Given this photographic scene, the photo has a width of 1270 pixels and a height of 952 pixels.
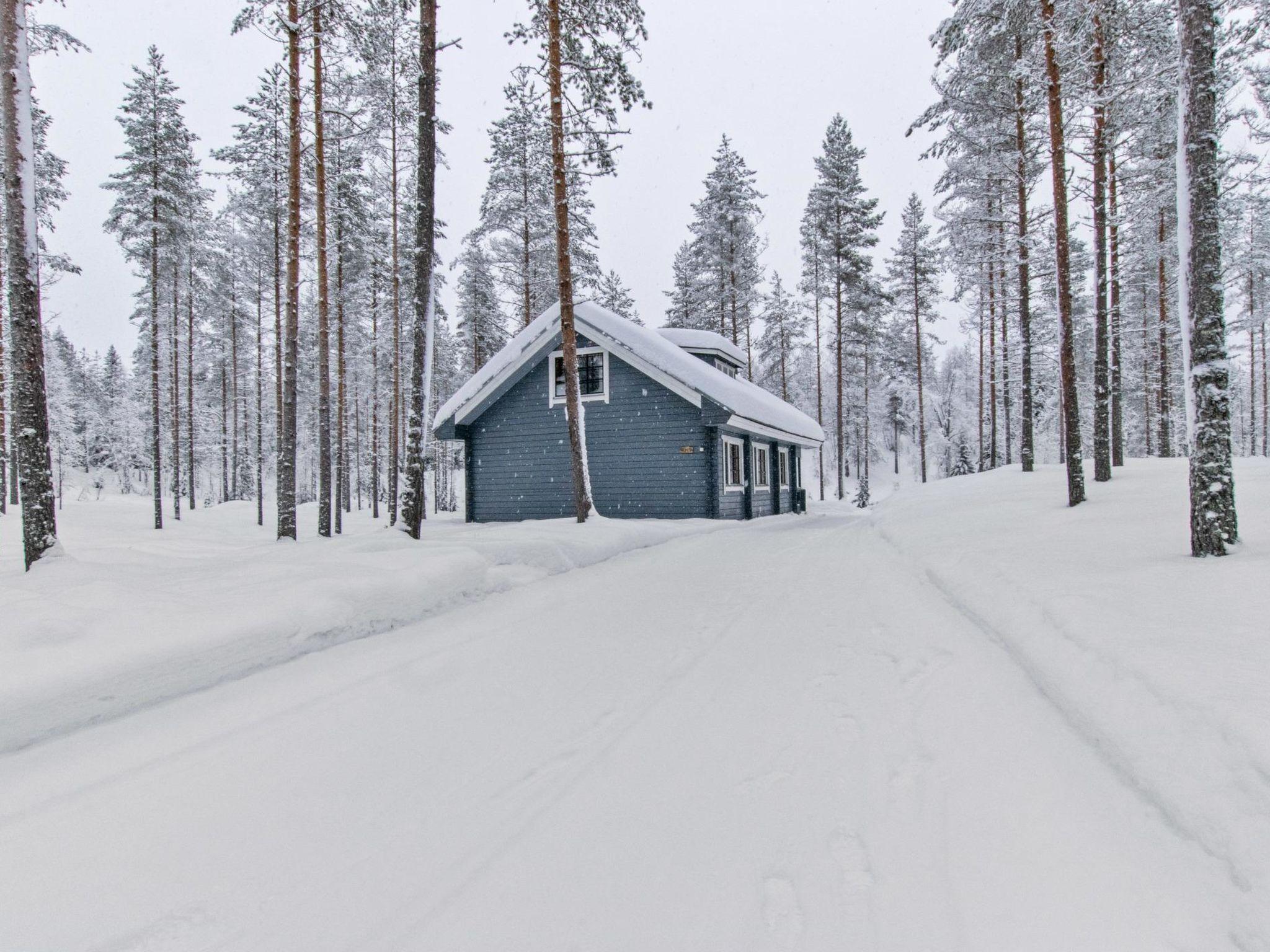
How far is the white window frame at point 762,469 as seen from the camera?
59.5ft

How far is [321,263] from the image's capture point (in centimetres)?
1145

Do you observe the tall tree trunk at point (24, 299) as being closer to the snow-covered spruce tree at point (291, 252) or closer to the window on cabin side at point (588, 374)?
the snow-covered spruce tree at point (291, 252)

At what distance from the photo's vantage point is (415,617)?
523 centimetres

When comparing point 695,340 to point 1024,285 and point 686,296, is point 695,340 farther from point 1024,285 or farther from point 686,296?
point 686,296

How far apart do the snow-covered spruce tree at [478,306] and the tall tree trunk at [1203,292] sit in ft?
76.7

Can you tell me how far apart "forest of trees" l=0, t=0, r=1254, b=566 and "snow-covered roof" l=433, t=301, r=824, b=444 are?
2.27 meters

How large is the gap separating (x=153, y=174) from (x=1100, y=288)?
84.5 ft

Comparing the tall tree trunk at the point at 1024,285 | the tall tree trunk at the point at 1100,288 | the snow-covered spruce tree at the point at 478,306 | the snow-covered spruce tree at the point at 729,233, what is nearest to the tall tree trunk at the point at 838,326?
the snow-covered spruce tree at the point at 729,233

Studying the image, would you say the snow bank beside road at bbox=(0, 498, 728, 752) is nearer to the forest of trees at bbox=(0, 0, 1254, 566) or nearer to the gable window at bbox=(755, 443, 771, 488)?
the forest of trees at bbox=(0, 0, 1254, 566)

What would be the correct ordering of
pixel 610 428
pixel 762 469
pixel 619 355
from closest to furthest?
pixel 619 355, pixel 610 428, pixel 762 469

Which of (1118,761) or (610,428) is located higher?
(610,428)

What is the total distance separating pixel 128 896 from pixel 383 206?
21041 mm

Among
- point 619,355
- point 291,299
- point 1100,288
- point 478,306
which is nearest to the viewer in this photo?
point 291,299

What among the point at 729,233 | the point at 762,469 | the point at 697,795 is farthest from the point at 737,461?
the point at 697,795
